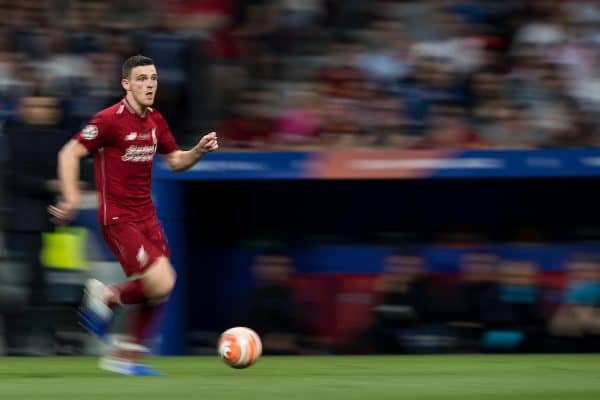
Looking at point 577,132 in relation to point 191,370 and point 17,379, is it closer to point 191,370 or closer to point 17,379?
point 191,370

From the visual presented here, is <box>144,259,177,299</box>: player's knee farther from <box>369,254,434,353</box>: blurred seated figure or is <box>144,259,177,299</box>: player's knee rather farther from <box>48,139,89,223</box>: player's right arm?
<box>369,254,434,353</box>: blurred seated figure

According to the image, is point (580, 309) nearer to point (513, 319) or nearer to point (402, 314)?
point (513, 319)


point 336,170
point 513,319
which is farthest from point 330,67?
point 513,319

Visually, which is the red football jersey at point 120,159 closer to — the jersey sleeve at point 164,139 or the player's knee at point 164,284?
the jersey sleeve at point 164,139

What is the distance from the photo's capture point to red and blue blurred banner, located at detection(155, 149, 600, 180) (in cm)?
1112

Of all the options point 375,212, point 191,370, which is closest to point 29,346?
point 191,370

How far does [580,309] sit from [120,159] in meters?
5.01

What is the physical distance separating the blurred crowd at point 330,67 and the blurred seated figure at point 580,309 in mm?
1220

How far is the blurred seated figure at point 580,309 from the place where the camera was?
37.9ft

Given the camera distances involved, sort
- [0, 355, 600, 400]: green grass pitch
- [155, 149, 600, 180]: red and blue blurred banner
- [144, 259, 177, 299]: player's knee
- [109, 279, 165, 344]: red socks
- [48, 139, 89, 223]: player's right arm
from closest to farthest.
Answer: [0, 355, 600, 400]: green grass pitch → [48, 139, 89, 223]: player's right arm → [144, 259, 177, 299]: player's knee → [109, 279, 165, 344]: red socks → [155, 149, 600, 180]: red and blue blurred banner

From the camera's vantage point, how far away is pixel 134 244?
801 cm

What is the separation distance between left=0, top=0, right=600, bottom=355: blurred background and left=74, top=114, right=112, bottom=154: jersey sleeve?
8.21 feet

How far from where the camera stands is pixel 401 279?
11.6m

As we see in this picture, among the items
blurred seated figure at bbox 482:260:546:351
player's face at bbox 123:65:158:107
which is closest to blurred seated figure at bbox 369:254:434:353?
blurred seated figure at bbox 482:260:546:351
